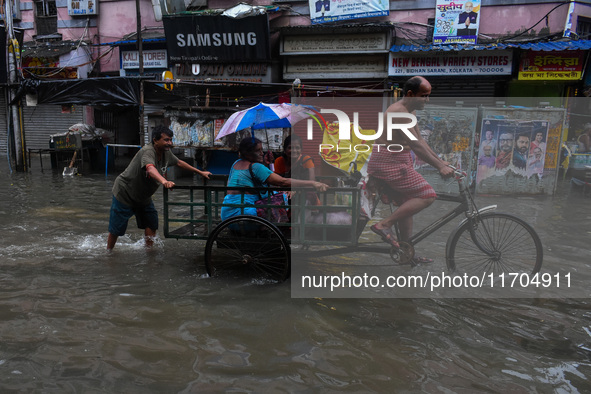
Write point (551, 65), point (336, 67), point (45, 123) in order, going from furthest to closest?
point (45, 123)
point (336, 67)
point (551, 65)

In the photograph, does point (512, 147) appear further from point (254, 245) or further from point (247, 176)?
point (254, 245)

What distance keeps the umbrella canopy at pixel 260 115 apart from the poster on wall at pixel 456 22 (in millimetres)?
7617

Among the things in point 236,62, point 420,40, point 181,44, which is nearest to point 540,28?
point 420,40

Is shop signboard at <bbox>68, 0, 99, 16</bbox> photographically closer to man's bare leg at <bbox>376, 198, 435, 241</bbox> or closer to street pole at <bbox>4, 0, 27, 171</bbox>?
street pole at <bbox>4, 0, 27, 171</bbox>

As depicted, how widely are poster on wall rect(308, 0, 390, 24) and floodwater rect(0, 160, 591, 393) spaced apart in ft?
30.8

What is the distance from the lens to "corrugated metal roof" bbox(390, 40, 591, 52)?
10844mm

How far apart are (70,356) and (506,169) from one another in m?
8.47

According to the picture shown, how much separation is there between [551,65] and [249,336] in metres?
11.8

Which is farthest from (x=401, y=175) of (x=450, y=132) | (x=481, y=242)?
(x=450, y=132)

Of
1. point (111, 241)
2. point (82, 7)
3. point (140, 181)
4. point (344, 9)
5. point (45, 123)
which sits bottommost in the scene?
point (111, 241)

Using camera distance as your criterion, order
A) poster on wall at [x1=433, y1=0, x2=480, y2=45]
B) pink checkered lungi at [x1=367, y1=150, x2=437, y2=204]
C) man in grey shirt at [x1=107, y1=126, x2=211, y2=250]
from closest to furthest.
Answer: pink checkered lungi at [x1=367, y1=150, x2=437, y2=204], man in grey shirt at [x1=107, y1=126, x2=211, y2=250], poster on wall at [x1=433, y1=0, x2=480, y2=45]

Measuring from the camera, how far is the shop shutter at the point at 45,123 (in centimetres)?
1650

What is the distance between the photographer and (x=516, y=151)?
9.10 metres

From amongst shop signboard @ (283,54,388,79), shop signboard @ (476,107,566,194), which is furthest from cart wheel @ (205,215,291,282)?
shop signboard @ (283,54,388,79)
